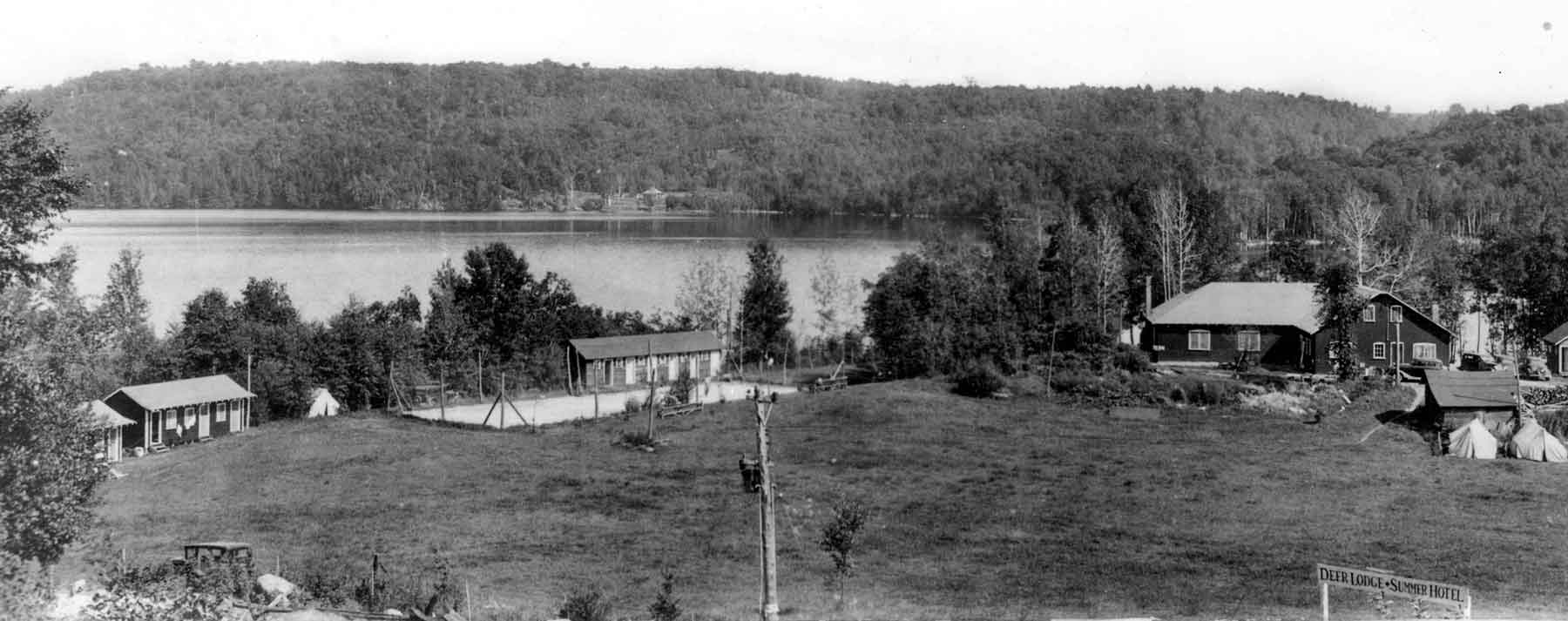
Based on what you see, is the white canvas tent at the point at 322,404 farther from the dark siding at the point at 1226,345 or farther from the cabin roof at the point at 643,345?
the dark siding at the point at 1226,345

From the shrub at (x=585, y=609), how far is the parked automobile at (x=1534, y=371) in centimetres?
3603

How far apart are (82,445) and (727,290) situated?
4112 cm

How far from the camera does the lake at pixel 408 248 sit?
157 feet

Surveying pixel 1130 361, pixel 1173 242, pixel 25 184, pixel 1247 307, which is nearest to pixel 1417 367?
pixel 1247 307

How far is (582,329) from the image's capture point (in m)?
46.9

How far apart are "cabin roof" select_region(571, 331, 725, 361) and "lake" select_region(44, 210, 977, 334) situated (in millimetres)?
9352

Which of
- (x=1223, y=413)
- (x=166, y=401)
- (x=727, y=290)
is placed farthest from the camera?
(x=727, y=290)

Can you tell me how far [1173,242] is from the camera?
196 feet

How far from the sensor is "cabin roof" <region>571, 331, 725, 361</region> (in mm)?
44750

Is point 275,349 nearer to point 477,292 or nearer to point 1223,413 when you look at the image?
point 477,292

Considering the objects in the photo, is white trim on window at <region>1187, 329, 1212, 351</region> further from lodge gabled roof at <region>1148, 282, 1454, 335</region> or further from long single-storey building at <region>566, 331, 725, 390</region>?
long single-storey building at <region>566, 331, 725, 390</region>

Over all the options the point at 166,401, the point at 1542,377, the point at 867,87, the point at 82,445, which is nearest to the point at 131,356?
the point at 166,401

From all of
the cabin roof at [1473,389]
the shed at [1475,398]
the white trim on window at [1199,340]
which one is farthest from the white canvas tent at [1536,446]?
the white trim on window at [1199,340]

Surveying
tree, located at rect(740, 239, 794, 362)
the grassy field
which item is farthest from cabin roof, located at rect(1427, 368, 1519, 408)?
tree, located at rect(740, 239, 794, 362)
